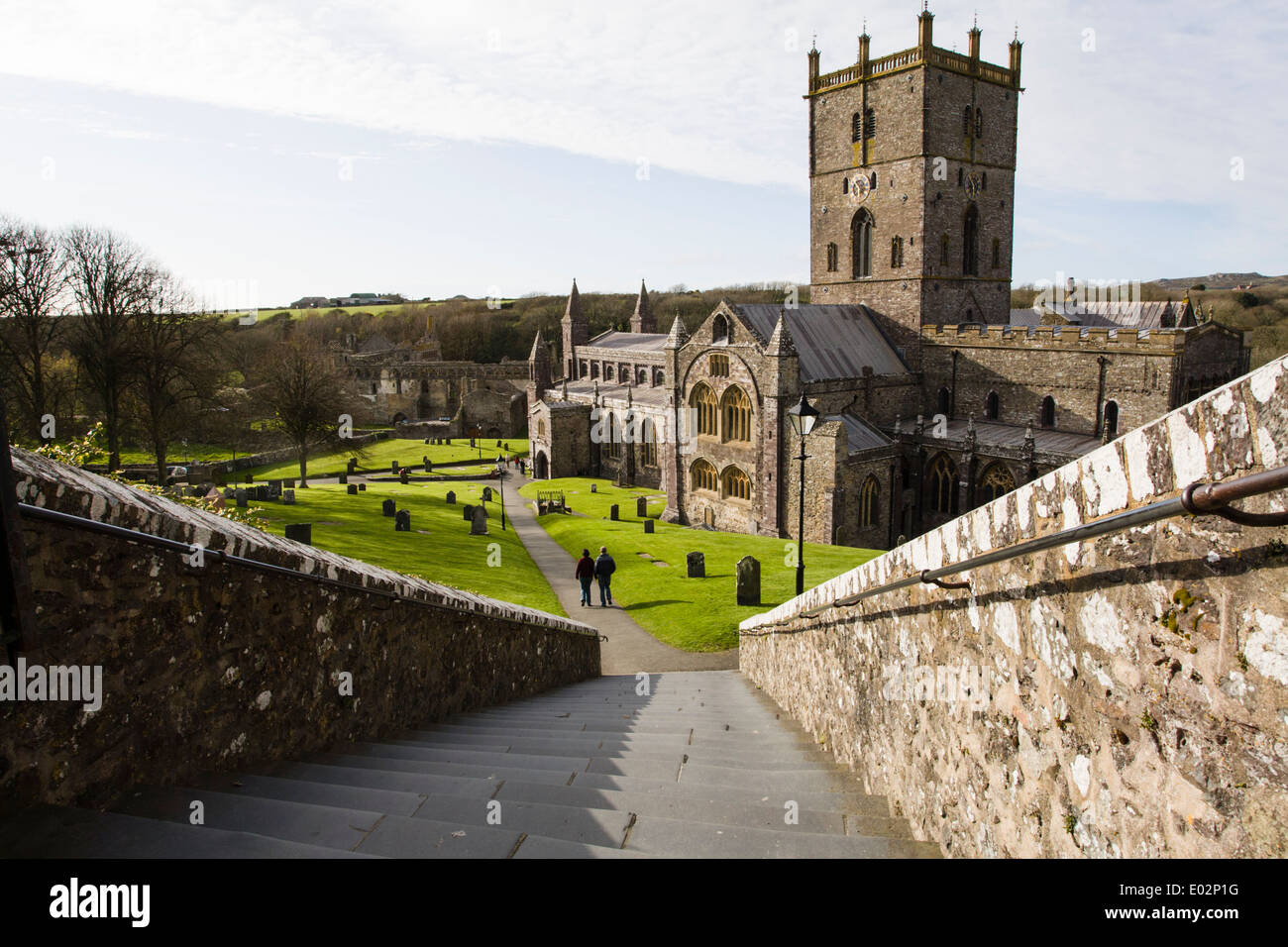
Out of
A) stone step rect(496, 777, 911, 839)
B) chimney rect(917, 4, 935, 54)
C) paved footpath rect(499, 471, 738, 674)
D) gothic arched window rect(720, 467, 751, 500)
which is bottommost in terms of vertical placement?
paved footpath rect(499, 471, 738, 674)

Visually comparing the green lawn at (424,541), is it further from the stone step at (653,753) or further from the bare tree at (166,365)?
the stone step at (653,753)

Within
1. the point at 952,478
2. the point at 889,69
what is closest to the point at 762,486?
the point at 952,478

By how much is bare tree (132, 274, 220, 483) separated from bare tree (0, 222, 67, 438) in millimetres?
3297

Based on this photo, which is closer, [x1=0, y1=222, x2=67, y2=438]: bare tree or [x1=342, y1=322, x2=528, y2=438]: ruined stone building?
[x1=0, y1=222, x2=67, y2=438]: bare tree

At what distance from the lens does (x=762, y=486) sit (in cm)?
3441

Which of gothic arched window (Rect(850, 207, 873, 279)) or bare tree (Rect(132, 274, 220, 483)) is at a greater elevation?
gothic arched window (Rect(850, 207, 873, 279))

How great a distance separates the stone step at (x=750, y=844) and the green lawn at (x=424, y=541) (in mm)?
16635

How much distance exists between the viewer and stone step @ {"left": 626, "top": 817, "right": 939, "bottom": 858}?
12.3 feet

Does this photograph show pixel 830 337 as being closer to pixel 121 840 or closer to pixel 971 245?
pixel 971 245

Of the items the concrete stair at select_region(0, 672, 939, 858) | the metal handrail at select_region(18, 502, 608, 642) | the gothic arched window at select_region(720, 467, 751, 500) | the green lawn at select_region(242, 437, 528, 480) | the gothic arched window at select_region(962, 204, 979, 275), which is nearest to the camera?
the concrete stair at select_region(0, 672, 939, 858)

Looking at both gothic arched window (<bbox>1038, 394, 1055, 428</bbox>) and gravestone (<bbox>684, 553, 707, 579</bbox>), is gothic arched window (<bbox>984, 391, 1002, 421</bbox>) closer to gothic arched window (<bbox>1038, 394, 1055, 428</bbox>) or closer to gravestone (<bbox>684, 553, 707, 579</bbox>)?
gothic arched window (<bbox>1038, 394, 1055, 428</bbox>)

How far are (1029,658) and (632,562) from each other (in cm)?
2443

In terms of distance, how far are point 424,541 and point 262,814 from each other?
87.5 feet

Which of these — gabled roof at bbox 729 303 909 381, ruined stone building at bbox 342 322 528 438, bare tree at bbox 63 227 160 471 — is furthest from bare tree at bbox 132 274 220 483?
ruined stone building at bbox 342 322 528 438
